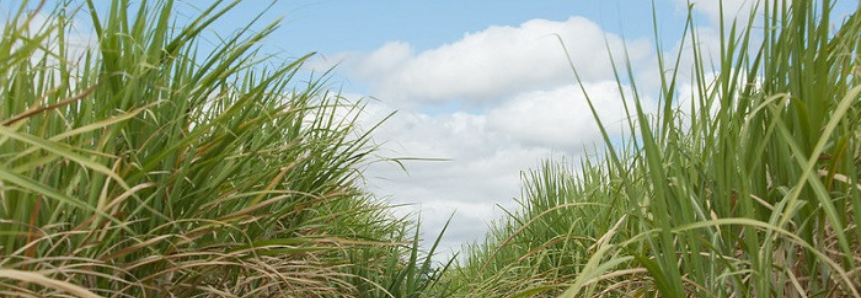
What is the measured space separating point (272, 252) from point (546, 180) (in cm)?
264

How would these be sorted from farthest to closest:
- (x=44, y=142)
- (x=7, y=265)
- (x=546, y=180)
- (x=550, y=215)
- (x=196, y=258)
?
(x=546, y=180) → (x=550, y=215) → (x=196, y=258) → (x=7, y=265) → (x=44, y=142)

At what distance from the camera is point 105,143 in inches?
71.3

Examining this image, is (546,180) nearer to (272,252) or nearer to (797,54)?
(272,252)

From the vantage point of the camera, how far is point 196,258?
2141 millimetres

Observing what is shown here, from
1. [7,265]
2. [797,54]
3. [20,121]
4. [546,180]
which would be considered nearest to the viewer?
[20,121]

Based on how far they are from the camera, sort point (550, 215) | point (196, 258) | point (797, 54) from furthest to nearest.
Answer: point (550, 215)
point (196, 258)
point (797, 54)

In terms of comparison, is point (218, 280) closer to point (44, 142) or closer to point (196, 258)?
point (196, 258)

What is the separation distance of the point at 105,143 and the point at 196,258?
1.44ft

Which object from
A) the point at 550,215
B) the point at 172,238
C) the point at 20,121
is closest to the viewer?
the point at 20,121

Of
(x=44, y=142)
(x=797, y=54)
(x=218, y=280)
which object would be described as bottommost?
(x=218, y=280)

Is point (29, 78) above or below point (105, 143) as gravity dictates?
above

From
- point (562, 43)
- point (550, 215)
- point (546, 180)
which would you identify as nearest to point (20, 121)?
point (562, 43)

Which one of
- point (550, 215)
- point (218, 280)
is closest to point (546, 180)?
point (550, 215)

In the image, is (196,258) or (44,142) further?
(196,258)
